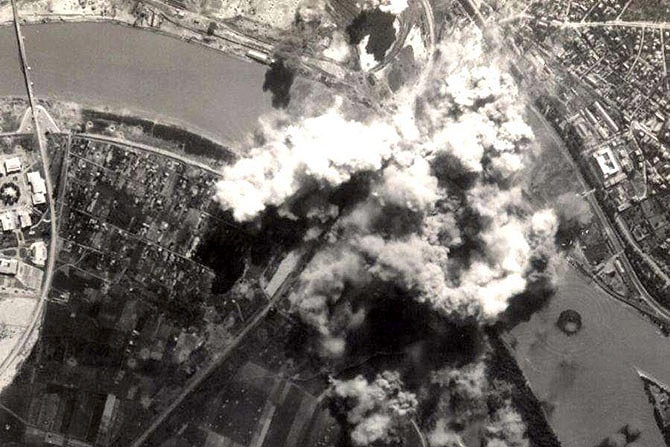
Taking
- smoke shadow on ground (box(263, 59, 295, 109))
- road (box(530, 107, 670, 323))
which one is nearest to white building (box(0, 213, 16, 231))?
smoke shadow on ground (box(263, 59, 295, 109))

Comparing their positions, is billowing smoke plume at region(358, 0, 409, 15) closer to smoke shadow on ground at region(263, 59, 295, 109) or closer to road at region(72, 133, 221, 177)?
smoke shadow on ground at region(263, 59, 295, 109)

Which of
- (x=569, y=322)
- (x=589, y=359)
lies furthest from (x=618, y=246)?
(x=589, y=359)

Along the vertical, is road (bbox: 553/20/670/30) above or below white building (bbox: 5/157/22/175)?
above

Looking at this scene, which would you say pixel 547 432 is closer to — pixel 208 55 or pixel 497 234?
pixel 497 234

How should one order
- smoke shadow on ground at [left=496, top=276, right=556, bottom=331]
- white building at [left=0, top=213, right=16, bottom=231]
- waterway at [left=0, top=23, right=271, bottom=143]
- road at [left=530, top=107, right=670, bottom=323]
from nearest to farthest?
1. white building at [left=0, top=213, right=16, bottom=231]
2. waterway at [left=0, top=23, right=271, bottom=143]
3. smoke shadow on ground at [left=496, top=276, right=556, bottom=331]
4. road at [left=530, top=107, right=670, bottom=323]

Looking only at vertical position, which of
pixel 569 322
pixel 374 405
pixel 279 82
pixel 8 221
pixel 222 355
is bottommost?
pixel 374 405

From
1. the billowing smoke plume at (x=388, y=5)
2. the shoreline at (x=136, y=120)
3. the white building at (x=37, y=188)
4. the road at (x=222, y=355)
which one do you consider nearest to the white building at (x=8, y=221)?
the white building at (x=37, y=188)

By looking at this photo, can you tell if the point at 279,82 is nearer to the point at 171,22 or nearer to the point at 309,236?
the point at 171,22
